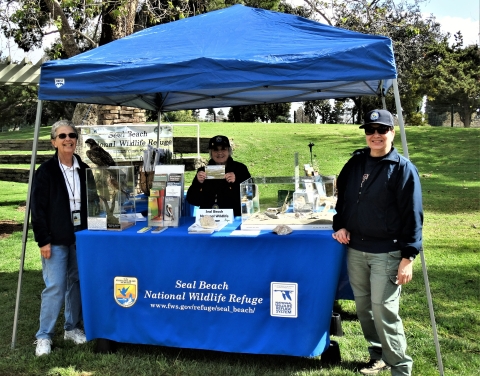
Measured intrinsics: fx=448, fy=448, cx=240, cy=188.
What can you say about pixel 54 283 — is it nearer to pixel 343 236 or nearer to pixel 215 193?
pixel 215 193

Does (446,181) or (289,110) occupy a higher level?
(289,110)

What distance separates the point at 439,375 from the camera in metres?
2.91

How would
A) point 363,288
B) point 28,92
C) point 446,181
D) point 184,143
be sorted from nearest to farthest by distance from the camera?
1. point 363,288
2. point 446,181
3. point 184,143
4. point 28,92

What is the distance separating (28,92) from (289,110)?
18.6 m

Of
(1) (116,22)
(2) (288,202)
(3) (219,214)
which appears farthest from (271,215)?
(1) (116,22)

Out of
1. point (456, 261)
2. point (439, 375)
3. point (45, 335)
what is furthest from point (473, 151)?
point (45, 335)

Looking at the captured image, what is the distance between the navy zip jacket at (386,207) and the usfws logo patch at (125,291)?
59.3 inches

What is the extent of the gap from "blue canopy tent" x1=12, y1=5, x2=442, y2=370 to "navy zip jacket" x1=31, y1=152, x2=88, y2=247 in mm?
511

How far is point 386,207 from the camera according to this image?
102 inches

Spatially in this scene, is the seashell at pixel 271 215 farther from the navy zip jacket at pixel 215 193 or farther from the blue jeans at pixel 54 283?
the blue jeans at pixel 54 283

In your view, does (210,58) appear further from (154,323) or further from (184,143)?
(184,143)

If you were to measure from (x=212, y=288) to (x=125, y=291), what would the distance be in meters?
0.63

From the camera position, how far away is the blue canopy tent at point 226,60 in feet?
9.21

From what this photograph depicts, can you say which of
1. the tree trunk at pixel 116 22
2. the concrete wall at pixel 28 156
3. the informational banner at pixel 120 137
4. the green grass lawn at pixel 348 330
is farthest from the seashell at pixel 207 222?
the concrete wall at pixel 28 156
